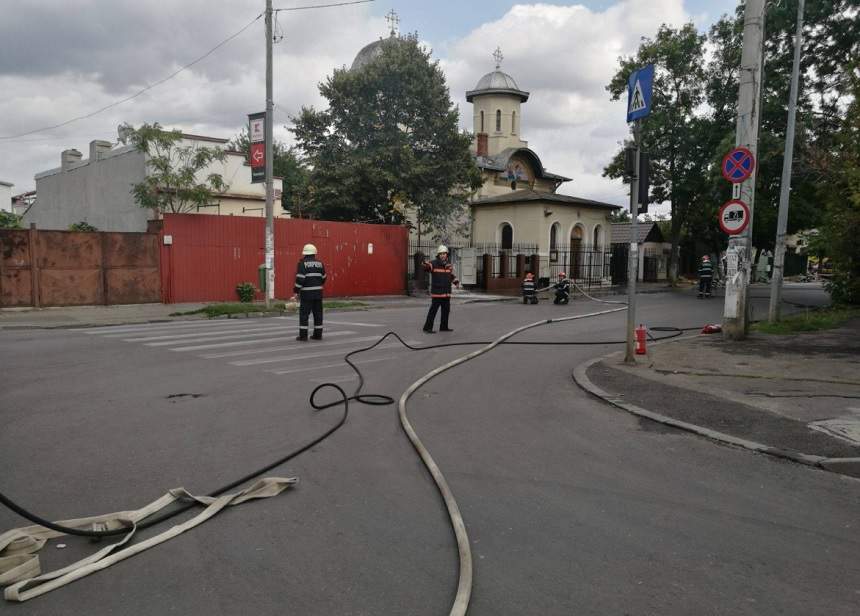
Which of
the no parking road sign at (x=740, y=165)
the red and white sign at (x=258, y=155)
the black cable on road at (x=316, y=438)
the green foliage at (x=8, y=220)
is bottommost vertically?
the black cable on road at (x=316, y=438)

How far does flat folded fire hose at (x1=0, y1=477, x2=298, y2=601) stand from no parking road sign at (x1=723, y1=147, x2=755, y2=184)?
32.2ft

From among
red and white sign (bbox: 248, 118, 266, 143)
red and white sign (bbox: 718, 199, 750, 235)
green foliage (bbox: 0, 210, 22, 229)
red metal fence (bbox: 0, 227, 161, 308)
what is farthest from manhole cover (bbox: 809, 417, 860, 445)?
green foliage (bbox: 0, 210, 22, 229)

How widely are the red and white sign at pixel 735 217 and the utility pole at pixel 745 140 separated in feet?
2.35

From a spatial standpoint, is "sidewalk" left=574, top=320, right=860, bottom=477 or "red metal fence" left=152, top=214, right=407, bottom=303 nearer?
"sidewalk" left=574, top=320, right=860, bottom=477

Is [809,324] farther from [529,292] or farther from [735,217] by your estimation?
[529,292]

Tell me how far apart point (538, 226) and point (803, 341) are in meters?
25.7

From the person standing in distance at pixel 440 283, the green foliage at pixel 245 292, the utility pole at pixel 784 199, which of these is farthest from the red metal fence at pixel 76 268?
the utility pole at pixel 784 199

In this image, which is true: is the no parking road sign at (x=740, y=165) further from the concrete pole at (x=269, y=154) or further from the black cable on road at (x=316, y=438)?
the concrete pole at (x=269, y=154)

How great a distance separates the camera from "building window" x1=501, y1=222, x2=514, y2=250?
39.7 meters

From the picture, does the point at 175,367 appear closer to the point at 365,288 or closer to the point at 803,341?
the point at 803,341

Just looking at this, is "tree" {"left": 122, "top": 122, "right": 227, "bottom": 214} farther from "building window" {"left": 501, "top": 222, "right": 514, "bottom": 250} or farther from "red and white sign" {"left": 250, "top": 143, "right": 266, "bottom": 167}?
"building window" {"left": 501, "top": 222, "right": 514, "bottom": 250}

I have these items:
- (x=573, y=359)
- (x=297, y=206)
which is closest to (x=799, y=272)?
(x=297, y=206)

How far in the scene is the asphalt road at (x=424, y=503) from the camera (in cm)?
324

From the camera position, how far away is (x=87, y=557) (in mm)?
3564
